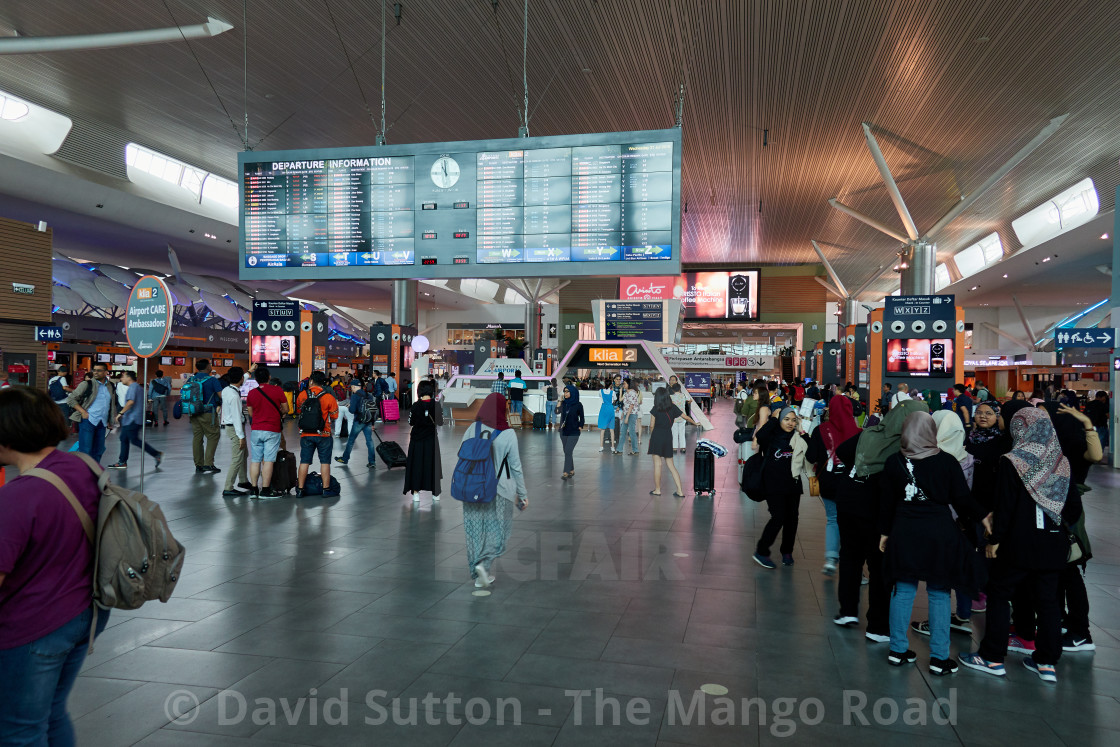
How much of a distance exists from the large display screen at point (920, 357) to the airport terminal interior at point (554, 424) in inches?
2.8

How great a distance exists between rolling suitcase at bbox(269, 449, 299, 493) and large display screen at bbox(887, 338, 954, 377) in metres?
15.2

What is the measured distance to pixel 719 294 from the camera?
4109 cm

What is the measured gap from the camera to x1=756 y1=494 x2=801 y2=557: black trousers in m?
5.98

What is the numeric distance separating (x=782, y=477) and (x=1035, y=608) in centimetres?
218

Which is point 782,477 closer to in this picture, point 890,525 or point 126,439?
point 890,525

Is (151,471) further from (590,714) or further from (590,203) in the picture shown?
(590,714)

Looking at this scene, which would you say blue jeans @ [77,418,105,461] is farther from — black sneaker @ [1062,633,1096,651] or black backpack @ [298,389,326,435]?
black sneaker @ [1062,633,1096,651]

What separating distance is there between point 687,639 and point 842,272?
43.4 metres

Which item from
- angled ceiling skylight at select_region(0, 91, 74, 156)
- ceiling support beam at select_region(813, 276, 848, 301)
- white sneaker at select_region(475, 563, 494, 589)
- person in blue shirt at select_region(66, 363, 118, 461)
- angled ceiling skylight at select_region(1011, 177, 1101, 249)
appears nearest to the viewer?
white sneaker at select_region(475, 563, 494, 589)

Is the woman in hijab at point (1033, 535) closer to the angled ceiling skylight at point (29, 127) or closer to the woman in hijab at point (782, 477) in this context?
the woman in hijab at point (782, 477)

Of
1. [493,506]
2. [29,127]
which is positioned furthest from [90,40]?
[493,506]

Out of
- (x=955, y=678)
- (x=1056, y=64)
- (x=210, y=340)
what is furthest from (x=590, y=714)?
(x=210, y=340)

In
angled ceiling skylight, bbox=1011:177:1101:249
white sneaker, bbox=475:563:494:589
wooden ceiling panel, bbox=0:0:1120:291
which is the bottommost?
white sneaker, bbox=475:563:494:589

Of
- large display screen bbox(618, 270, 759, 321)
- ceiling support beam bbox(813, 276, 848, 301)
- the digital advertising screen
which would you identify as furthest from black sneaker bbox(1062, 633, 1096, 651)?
ceiling support beam bbox(813, 276, 848, 301)
